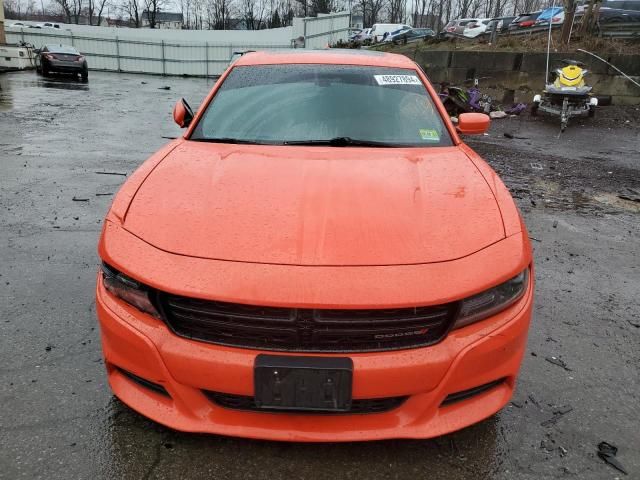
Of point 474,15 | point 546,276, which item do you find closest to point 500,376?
point 546,276

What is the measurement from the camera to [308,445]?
2.04m

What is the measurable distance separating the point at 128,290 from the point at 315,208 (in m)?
0.78

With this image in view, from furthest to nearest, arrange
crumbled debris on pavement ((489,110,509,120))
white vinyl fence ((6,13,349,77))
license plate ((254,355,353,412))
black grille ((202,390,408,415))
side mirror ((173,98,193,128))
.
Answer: white vinyl fence ((6,13,349,77)) < crumbled debris on pavement ((489,110,509,120)) < side mirror ((173,98,193,128)) < black grille ((202,390,408,415)) < license plate ((254,355,353,412))

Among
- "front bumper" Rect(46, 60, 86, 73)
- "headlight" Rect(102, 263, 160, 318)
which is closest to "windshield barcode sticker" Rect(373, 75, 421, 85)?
"headlight" Rect(102, 263, 160, 318)

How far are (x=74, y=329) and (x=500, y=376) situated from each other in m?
2.28

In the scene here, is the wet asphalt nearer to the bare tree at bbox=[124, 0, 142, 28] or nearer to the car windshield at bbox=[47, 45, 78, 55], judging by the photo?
the car windshield at bbox=[47, 45, 78, 55]

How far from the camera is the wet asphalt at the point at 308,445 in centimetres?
197

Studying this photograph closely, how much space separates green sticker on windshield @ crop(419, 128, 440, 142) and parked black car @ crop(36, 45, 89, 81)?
2368 centimetres

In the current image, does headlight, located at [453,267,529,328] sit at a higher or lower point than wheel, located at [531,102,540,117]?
higher

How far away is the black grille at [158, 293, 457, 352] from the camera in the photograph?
5.69 feet

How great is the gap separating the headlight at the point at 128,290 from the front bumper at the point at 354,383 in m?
0.03

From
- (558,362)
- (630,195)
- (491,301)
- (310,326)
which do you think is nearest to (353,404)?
(310,326)

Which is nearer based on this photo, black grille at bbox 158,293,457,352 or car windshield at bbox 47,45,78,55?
black grille at bbox 158,293,457,352

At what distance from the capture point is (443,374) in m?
1.75
